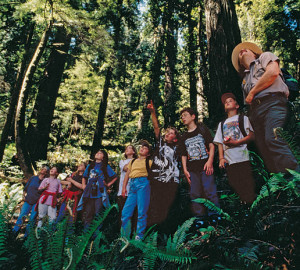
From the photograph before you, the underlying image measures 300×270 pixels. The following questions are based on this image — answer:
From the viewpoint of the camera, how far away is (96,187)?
4871 millimetres

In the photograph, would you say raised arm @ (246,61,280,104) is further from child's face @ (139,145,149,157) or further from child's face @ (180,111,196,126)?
child's face @ (139,145,149,157)

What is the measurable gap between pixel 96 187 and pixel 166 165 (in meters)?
1.84

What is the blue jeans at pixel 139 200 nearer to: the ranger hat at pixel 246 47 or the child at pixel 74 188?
the child at pixel 74 188

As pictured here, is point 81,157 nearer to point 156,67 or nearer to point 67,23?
point 156,67

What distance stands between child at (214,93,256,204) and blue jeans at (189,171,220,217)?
275mm

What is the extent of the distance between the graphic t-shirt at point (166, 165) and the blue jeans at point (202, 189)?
439 millimetres

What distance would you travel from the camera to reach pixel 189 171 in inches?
141

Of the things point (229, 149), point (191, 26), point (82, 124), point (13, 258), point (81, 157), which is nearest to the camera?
point (13, 258)

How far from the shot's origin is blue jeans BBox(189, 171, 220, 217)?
127 inches

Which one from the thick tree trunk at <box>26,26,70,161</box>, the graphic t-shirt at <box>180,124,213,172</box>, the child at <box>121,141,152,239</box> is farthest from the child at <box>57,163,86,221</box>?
the thick tree trunk at <box>26,26,70,161</box>

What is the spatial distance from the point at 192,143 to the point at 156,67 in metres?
7.14

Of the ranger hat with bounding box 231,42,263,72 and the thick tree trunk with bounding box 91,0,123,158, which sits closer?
the ranger hat with bounding box 231,42,263,72

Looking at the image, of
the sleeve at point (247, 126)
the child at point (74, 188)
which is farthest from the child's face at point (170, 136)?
the child at point (74, 188)

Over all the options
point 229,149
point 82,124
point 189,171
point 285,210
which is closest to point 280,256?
point 285,210
